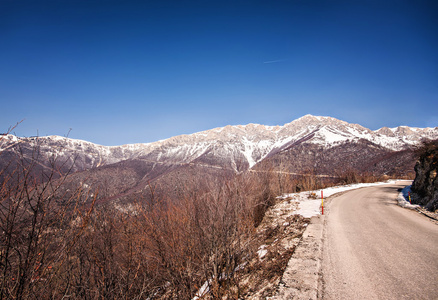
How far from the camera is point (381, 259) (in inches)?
216

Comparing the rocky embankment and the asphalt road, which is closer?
the asphalt road

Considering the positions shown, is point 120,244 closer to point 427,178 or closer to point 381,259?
point 381,259

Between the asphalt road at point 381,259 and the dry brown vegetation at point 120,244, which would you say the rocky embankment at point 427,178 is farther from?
the dry brown vegetation at point 120,244

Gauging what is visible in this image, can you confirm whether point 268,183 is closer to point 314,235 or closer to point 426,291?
point 314,235

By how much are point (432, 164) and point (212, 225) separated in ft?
50.2

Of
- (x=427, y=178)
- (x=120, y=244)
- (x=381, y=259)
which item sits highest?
(x=427, y=178)

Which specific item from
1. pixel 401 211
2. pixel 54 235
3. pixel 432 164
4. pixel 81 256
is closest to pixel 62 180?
pixel 54 235

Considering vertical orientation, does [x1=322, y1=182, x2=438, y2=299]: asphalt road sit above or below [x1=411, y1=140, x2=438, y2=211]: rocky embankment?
below

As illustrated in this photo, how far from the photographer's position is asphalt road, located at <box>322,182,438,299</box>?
4.34 m

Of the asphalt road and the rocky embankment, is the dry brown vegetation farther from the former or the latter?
the rocky embankment

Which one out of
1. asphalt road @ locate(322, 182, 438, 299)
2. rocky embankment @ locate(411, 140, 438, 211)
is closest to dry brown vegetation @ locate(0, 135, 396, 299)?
asphalt road @ locate(322, 182, 438, 299)

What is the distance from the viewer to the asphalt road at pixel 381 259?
4336 millimetres

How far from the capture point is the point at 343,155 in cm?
12825

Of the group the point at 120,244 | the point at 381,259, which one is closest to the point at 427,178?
the point at 381,259
